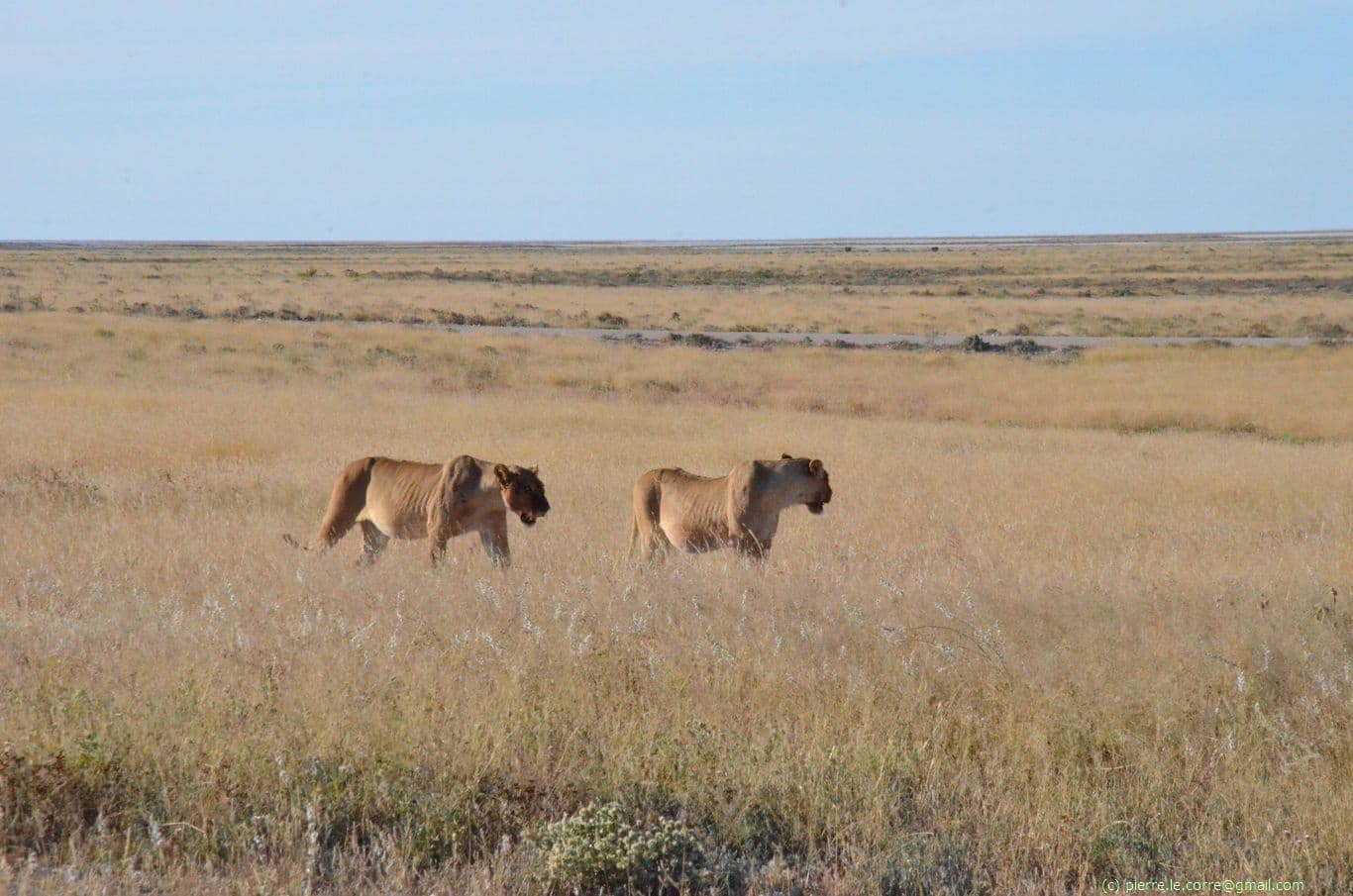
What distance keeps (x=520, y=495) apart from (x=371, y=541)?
1.87 metres

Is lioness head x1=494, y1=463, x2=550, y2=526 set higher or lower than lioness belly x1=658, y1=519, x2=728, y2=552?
higher

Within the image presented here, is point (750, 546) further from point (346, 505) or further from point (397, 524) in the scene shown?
point (346, 505)

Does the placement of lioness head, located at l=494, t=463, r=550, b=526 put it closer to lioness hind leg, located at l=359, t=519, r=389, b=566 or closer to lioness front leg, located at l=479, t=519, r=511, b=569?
lioness front leg, located at l=479, t=519, r=511, b=569

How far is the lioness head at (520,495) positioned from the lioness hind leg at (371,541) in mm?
1561

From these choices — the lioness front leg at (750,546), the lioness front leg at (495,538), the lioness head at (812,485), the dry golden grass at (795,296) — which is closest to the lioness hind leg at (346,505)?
the lioness front leg at (495,538)

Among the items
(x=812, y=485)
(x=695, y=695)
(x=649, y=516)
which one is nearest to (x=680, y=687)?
(x=695, y=695)

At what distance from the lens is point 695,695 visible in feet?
Result: 22.5

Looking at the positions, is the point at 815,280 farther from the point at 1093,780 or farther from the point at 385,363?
the point at 1093,780

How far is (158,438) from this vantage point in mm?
20094

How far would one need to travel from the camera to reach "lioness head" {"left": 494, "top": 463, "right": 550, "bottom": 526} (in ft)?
34.5

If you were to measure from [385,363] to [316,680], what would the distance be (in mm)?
29524

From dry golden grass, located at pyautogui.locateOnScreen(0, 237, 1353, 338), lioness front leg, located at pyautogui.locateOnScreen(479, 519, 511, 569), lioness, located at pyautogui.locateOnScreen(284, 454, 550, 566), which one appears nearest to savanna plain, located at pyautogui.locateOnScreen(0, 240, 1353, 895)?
lioness front leg, located at pyautogui.locateOnScreen(479, 519, 511, 569)

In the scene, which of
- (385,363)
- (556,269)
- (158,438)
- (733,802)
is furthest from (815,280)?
(733,802)

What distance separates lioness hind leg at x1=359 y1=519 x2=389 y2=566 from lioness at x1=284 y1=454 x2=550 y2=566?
18mm
